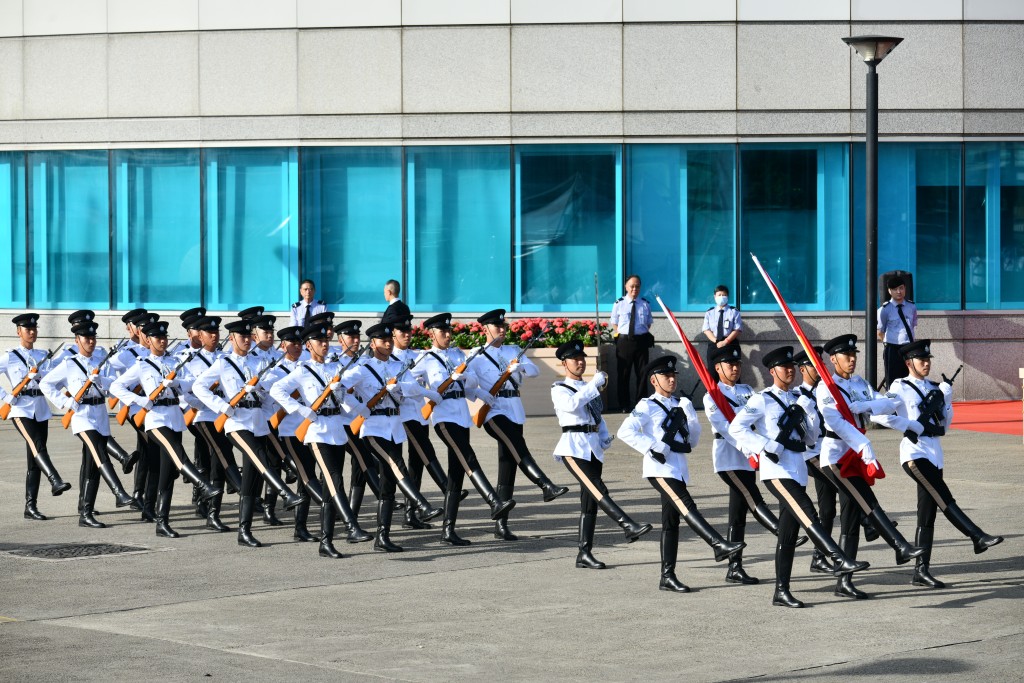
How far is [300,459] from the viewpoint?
570 inches

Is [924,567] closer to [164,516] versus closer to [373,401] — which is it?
[373,401]

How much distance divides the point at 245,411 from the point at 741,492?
16.0ft

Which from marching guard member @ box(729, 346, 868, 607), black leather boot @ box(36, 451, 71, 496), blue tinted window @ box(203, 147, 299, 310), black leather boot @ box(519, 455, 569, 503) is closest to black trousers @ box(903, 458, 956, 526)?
marching guard member @ box(729, 346, 868, 607)

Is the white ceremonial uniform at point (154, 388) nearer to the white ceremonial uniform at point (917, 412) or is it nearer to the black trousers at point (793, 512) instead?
the black trousers at point (793, 512)

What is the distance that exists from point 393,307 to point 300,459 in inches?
317

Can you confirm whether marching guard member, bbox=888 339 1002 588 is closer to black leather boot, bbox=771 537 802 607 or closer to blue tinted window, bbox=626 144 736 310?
black leather boot, bbox=771 537 802 607

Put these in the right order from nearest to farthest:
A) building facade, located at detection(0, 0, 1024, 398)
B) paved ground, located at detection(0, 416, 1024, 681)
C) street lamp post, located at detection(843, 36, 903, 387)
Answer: paved ground, located at detection(0, 416, 1024, 681), street lamp post, located at detection(843, 36, 903, 387), building facade, located at detection(0, 0, 1024, 398)

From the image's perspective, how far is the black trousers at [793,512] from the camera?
11453 millimetres

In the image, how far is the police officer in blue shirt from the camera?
24734 millimetres

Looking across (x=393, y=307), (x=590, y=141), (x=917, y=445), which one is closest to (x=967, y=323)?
(x=590, y=141)

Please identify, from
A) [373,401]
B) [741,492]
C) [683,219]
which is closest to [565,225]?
[683,219]

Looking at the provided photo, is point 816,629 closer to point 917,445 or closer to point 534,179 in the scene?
point 917,445

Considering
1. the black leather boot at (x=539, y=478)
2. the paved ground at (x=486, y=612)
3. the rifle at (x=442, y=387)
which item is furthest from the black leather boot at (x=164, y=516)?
the black leather boot at (x=539, y=478)

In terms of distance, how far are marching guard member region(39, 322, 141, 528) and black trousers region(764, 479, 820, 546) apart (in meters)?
7.17
